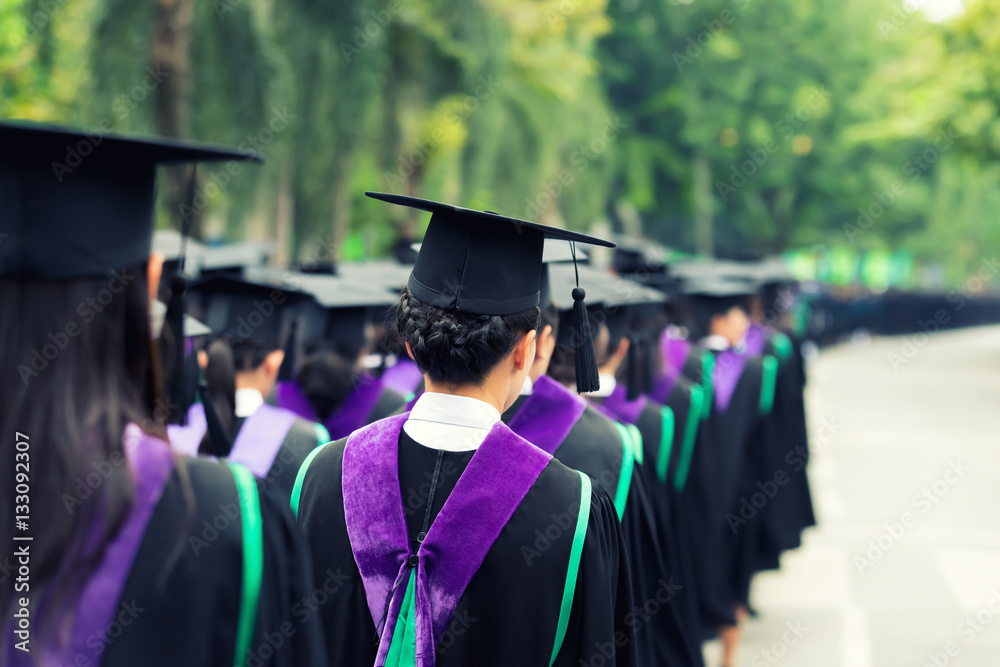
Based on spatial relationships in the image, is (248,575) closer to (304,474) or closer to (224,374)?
(304,474)

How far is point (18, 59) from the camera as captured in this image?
30.3 ft

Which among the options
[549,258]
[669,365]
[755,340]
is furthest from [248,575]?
[755,340]

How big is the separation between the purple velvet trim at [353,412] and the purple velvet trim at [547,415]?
1291mm

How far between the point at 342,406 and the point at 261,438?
3.24ft

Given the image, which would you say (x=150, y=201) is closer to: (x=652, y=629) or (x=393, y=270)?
(x=652, y=629)

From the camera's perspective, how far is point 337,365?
4.02m

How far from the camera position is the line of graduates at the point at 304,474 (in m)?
1.28

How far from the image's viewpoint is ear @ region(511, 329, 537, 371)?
78.2 inches

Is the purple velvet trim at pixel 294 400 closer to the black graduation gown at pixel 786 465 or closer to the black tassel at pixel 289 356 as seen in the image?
the black tassel at pixel 289 356

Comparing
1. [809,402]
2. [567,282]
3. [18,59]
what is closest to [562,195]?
[809,402]
